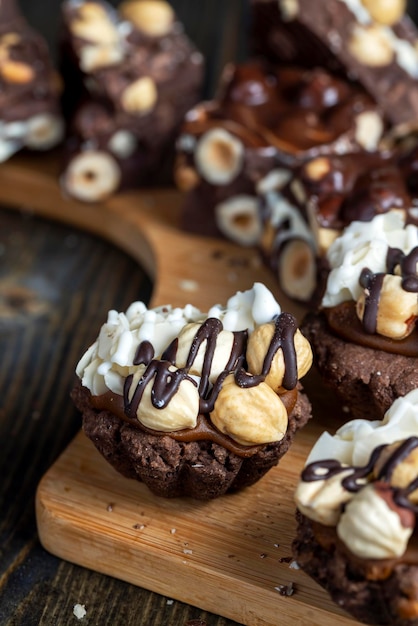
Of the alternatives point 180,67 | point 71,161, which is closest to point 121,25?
point 180,67

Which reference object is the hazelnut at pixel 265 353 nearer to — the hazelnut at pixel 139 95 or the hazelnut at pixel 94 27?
the hazelnut at pixel 139 95

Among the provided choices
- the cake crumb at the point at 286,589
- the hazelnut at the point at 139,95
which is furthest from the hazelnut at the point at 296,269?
the cake crumb at the point at 286,589

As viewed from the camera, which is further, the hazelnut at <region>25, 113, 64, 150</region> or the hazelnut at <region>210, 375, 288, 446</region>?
the hazelnut at <region>25, 113, 64, 150</region>

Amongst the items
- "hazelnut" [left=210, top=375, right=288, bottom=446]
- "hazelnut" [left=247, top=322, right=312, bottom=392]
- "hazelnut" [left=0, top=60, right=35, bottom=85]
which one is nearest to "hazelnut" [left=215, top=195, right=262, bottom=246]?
"hazelnut" [left=0, top=60, right=35, bottom=85]

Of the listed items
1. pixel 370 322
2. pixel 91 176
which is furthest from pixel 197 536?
pixel 91 176

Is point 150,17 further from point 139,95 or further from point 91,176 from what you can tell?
point 91,176

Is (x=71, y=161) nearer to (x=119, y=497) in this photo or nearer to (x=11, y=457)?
(x=11, y=457)

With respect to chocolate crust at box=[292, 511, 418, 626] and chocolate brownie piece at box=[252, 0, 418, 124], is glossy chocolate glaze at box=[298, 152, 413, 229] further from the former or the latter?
chocolate crust at box=[292, 511, 418, 626]
